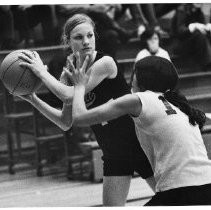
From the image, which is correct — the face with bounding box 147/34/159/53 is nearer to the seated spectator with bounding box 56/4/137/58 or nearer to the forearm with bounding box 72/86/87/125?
the seated spectator with bounding box 56/4/137/58

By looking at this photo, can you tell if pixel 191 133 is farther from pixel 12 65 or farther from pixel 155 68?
pixel 12 65

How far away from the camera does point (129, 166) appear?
3.49m

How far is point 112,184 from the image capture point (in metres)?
3.47

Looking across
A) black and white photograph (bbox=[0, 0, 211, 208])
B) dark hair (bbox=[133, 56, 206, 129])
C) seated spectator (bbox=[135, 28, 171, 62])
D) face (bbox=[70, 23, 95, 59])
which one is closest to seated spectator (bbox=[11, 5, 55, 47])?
black and white photograph (bbox=[0, 0, 211, 208])

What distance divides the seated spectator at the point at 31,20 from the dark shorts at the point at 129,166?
350 centimetres

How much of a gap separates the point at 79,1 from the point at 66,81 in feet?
10.7

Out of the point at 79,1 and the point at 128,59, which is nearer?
the point at 79,1

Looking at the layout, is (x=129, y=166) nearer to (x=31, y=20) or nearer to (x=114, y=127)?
(x=114, y=127)

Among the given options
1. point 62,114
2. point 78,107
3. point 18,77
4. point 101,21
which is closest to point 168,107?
point 78,107

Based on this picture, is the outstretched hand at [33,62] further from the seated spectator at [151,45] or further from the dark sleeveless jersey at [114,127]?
the seated spectator at [151,45]

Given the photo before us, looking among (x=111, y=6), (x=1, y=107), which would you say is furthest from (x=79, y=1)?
(x=1, y=107)

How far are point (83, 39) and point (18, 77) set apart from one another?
0.46 meters

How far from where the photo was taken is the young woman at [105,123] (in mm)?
3414

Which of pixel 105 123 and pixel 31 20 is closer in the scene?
pixel 105 123
